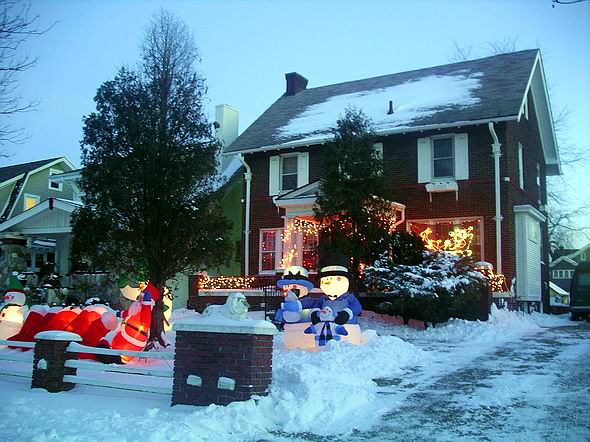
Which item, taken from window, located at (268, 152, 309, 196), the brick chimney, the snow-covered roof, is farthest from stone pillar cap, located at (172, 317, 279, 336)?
the brick chimney

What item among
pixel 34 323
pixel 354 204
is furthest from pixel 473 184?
pixel 34 323

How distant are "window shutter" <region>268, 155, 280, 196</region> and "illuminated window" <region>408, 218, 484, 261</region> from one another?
5452mm

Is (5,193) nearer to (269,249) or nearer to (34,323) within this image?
(269,249)

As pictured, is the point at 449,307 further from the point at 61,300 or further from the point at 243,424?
the point at 61,300

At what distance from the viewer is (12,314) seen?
14430 millimetres

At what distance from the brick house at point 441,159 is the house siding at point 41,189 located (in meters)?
17.6

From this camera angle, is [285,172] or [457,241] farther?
[285,172]

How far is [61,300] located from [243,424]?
1617 centimetres

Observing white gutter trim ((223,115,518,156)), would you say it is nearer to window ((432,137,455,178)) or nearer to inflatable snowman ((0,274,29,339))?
window ((432,137,455,178))

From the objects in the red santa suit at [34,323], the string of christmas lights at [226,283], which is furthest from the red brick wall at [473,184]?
the red santa suit at [34,323]

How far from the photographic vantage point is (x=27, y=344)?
1016 centimetres

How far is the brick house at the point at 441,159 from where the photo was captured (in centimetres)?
2050

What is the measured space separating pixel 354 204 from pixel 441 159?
529cm

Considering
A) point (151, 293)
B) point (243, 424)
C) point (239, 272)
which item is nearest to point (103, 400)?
point (243, 424)
